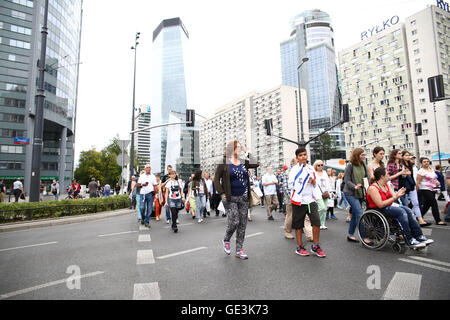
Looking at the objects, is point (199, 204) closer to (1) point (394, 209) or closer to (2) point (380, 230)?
(2) point (380, 230)

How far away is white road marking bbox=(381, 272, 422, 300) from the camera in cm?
267

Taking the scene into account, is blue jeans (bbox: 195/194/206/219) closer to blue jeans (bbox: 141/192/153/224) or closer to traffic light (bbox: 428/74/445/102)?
blue jeans (bbox: 141/192/153/224)

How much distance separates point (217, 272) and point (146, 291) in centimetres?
103

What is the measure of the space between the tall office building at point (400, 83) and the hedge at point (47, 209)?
201 ft

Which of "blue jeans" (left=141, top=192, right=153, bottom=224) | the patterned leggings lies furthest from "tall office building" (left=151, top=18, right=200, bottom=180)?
the patterned leggings

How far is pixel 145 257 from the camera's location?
14.8ft

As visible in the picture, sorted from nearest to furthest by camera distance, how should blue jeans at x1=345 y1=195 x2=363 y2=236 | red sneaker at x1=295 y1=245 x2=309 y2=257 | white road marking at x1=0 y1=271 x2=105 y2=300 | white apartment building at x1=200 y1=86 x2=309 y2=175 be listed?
white road marking at x1=0 y1=271 x2=105 y2=300 < red sneaker at x1=295 y1=245 x2=309 y2=257 < blue jeans at x1=345 y1=195 x2=363 y2=236 < white apartment building at x1=200 y1=86 x2=309 y2=175

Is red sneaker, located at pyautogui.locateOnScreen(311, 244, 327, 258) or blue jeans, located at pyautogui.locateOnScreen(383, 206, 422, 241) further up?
blue jeans, located at pyautogui.locateOnScreen(383, 206, 422, 241)

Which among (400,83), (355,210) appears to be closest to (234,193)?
(355,210)

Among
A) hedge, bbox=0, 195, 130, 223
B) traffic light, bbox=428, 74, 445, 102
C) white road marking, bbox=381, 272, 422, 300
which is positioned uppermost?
traffic light, bbox=428, 74, 445, 102

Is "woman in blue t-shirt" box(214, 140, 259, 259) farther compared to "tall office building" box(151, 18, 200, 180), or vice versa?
"tall office building" box(151, 18, 200, 180)

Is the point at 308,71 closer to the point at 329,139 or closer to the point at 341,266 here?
the point at 329,139

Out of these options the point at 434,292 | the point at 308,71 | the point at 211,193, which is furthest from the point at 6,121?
the point at 308,71
